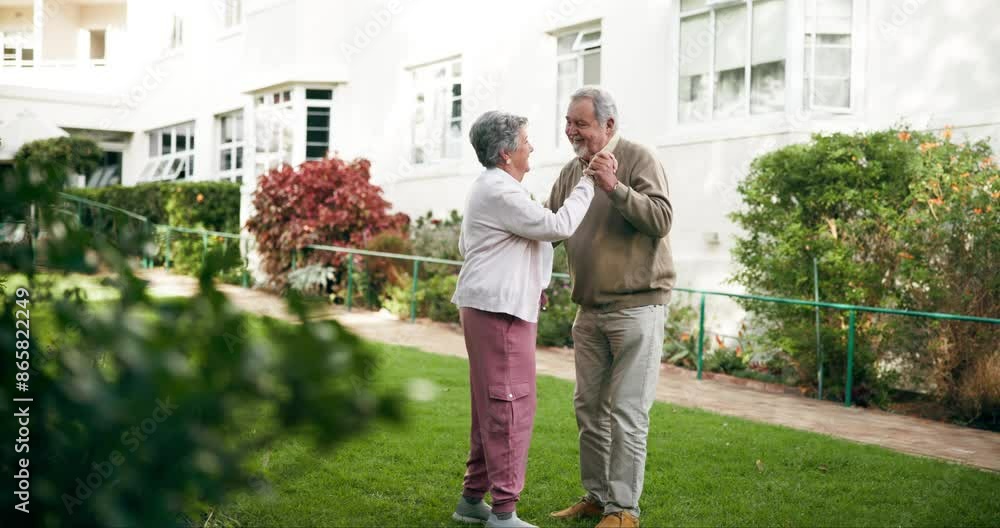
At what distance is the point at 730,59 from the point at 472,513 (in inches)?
326

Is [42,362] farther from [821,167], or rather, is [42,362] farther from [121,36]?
[121,36]

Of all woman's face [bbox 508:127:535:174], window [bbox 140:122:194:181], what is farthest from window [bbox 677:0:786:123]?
window [bbox 140:122:194:181]

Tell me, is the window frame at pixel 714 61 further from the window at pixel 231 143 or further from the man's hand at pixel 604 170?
the window at pixel 231 143

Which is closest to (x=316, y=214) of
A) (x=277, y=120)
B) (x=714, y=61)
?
(x=277, y=120)

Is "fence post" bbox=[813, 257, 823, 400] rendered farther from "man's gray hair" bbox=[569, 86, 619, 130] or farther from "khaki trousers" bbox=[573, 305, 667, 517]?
"man's gray hair" bbox=[569, 86, 619, 130]

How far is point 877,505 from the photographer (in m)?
5.07

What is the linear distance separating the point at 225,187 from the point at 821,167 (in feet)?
44.6

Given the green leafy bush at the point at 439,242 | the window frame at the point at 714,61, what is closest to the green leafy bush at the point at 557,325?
the green leafy bush at the point at 439,242

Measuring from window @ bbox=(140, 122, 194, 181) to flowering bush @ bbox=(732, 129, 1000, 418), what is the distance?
17549 millimetres

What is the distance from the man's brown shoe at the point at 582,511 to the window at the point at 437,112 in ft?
38.5

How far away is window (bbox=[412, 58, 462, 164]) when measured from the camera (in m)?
16.2

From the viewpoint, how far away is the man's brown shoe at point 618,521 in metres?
4.41

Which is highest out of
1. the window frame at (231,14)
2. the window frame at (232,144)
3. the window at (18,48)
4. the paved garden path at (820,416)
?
the window at (18,48)

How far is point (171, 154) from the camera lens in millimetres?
24922
